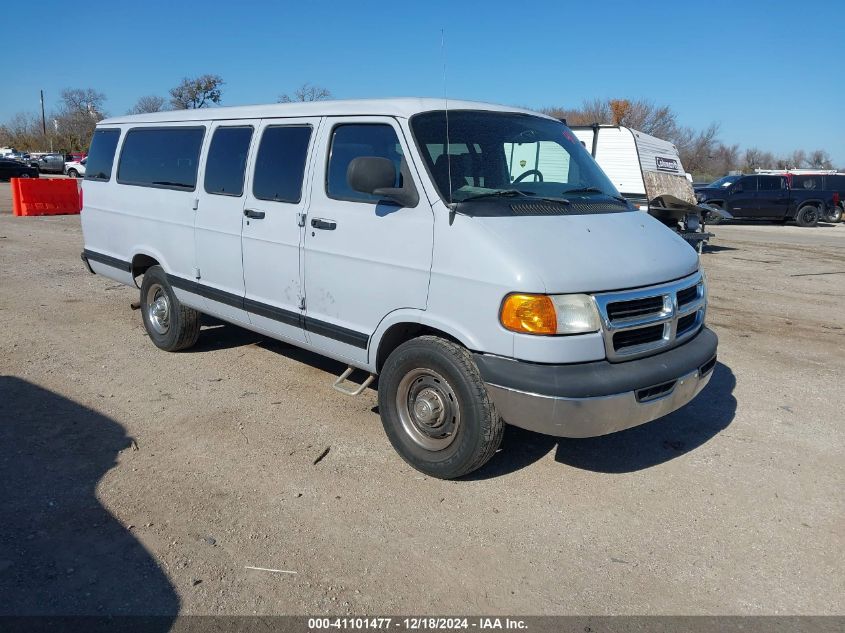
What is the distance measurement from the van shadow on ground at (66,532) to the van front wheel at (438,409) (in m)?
1.63

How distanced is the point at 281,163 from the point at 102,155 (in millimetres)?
3232

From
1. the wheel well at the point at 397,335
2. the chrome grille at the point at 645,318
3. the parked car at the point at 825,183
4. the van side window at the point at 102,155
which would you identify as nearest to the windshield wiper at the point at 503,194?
the wheel well at the point at 397,335

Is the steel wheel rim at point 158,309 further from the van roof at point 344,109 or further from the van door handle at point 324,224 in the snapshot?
the van door handle at point 324,224

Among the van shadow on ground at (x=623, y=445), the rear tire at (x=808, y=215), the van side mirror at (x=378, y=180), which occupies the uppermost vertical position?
the van side mirror at (x=378, y=180)

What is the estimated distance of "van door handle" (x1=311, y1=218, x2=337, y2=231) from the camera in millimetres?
4656

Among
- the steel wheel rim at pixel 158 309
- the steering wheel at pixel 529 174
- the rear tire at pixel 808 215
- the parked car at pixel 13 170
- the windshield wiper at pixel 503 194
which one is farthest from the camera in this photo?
the parked car at pixel 13 170

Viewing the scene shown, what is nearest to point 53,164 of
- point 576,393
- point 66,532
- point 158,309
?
point 158,309

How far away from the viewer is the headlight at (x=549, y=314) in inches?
144

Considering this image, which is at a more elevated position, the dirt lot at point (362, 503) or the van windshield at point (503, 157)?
the van windshield at point (503, 157)

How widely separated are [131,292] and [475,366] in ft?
A: 22.7

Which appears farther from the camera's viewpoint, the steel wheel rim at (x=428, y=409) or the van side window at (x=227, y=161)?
the van side window at (x=227, y=161)

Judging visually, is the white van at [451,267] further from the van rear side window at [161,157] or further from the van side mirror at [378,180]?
the van rear side window at [161,157]

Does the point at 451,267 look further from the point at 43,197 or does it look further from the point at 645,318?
the point at 43,197

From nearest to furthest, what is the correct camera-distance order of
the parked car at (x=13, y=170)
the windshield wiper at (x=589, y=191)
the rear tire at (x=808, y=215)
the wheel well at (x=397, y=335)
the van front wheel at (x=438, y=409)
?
the van front wheel at (x=438, y=409)
the wheel well at (x=397, y=335)
the windshield wiper at (x=589, y=191)
the rear tire at (x=808, y=215)
the parked car at (x=13, y=170)
